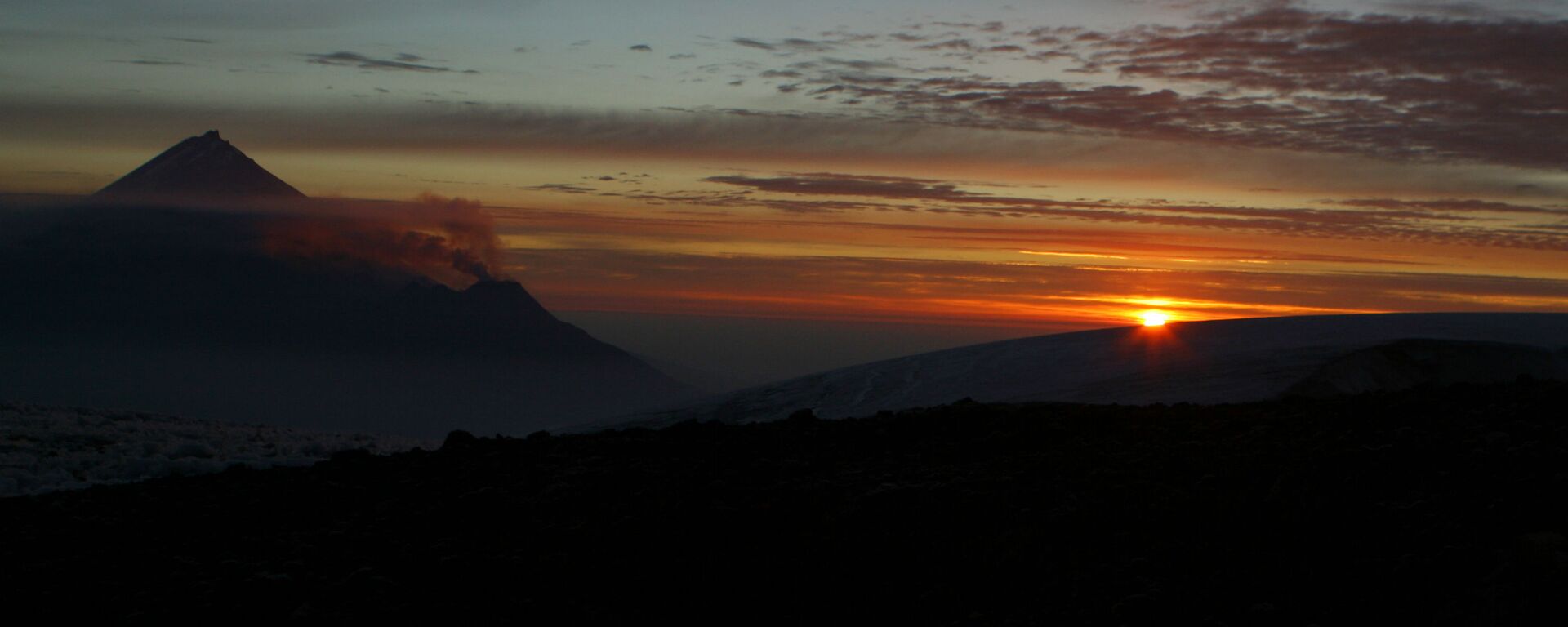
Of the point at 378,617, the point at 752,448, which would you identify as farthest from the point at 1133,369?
the point at 378,617

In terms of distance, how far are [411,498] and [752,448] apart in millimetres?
2818

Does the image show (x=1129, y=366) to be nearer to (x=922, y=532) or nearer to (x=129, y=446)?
(x=922, y=532)

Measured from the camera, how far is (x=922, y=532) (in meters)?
7.42

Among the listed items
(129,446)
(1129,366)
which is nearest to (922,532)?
(1129,366)

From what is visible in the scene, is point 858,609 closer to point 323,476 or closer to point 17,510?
point 323,476

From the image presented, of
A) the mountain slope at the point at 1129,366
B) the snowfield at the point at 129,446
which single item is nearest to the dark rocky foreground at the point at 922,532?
the snowfield at the point at 129,446

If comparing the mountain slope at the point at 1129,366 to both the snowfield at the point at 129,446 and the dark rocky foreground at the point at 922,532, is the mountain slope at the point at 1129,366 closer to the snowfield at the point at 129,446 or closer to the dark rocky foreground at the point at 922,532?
the dark rocky foreground at the point at 922,532

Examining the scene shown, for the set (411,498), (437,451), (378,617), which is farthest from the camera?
(437,451)

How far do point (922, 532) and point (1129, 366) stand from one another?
10.8 m

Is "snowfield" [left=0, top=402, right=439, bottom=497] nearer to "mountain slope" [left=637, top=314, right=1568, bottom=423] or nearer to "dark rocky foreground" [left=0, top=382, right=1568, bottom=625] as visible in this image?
"dark rocky foreground" [left=0, top=382, right=1568, bottom=625]

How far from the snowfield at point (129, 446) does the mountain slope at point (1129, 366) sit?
5506 mm

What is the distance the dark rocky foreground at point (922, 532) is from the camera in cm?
610

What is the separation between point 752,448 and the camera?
34.6 ft

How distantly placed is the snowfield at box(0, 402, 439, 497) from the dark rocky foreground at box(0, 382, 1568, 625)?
3.14m
